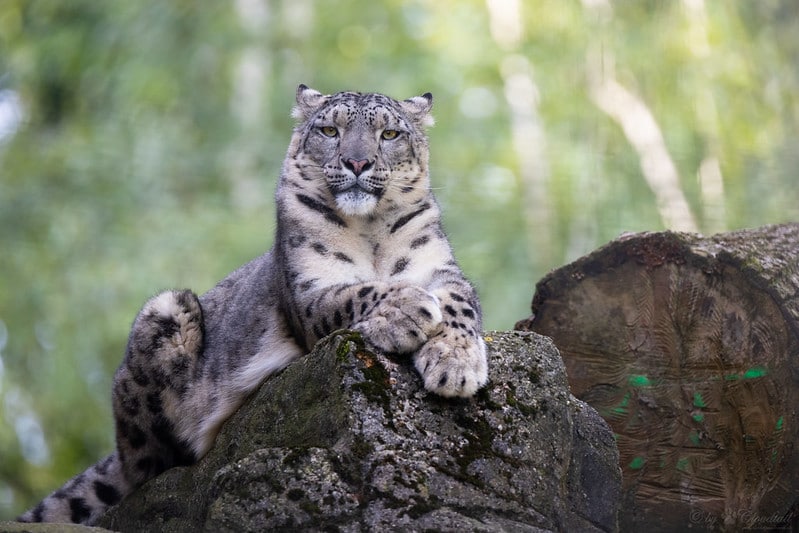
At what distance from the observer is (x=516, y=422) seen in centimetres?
361

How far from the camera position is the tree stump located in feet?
14.4

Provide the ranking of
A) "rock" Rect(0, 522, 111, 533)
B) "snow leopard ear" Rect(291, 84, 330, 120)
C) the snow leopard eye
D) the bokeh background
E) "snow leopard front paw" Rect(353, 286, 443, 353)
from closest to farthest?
"rock" Rect(0, 522, 111, 533), "snow leopard front paw" Rect(353, 286, 443, 353), the snow leopard eye, "snow leopard ear" Rect(291, 84, 330, 120), the bokeh background

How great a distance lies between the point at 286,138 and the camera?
41.3ft

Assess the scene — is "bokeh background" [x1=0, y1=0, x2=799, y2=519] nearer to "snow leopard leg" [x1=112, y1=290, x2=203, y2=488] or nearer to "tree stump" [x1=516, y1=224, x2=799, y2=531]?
"tree stump" [x1=516, y1=224, x2=799, y2=531]

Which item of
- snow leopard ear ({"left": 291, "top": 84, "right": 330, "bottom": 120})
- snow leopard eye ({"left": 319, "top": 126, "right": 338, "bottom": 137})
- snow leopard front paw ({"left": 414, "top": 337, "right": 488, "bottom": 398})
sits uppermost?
snow leopard ear ({"left": 291, "top": 84, "right": 330, "bottom": 120})

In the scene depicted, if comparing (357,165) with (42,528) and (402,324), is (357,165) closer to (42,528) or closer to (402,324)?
(402,324)

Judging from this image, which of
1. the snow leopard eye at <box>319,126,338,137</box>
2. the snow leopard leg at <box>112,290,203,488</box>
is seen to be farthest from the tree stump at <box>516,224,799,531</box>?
the snow leopard leg at <box>112,290,203,488</box>

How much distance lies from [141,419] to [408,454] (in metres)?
1.89

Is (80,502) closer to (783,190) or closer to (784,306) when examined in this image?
(784,306)

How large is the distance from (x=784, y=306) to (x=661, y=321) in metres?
0.62

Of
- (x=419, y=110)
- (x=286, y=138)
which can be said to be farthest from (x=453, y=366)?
(x=286, y=138)

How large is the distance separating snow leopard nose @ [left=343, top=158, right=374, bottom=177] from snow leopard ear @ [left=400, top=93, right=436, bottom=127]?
63 cm

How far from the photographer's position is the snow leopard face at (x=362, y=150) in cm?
461

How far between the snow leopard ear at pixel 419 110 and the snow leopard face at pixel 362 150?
0.04 m
